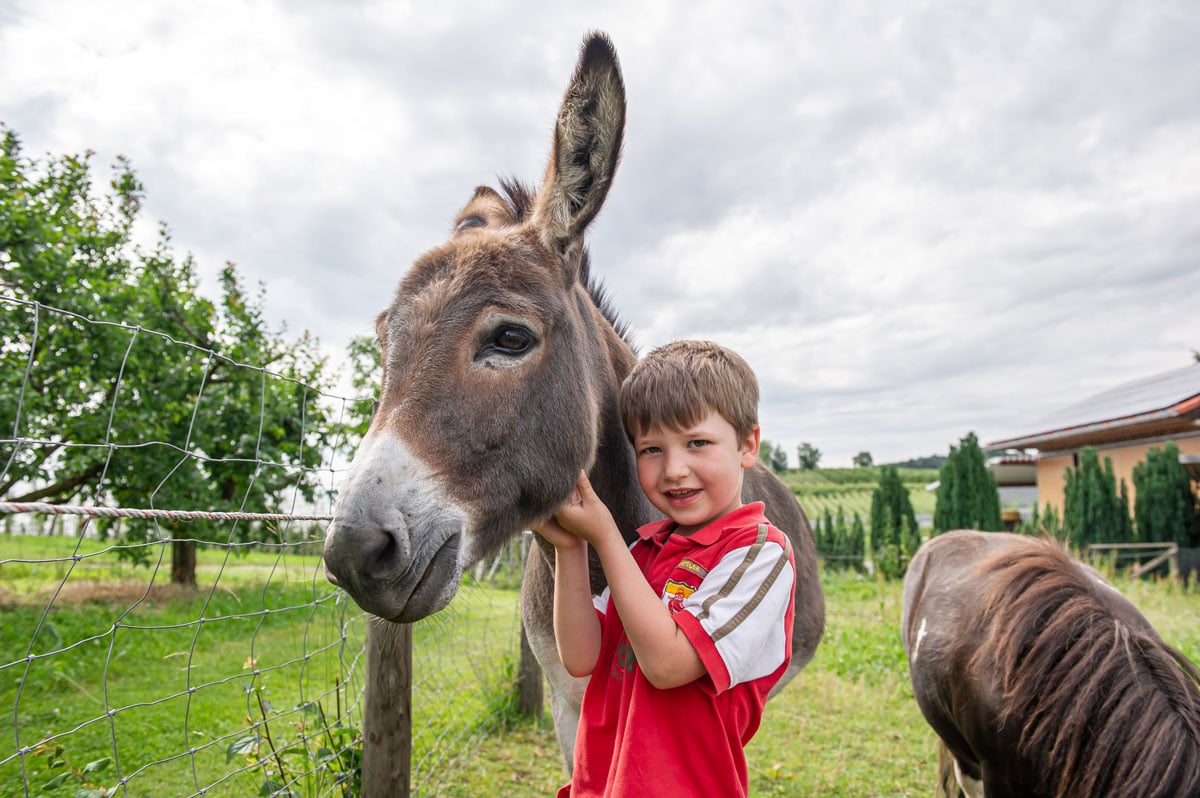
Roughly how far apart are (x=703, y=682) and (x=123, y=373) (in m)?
9.67

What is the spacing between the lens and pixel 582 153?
7.20 ft

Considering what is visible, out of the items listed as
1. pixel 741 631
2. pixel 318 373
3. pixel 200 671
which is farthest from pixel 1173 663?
pixel 318 373

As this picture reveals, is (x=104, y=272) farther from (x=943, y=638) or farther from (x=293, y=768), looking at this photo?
(x=943, y=638)

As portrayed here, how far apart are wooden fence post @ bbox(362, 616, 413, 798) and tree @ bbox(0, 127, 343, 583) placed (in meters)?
3.63

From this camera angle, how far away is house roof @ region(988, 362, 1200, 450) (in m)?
18.7

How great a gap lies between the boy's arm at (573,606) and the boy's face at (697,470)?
0.95ft

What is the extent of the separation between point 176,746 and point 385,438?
467 cm

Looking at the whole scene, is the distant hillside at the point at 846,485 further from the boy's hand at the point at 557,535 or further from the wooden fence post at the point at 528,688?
the boy's hand at the point at 557,535

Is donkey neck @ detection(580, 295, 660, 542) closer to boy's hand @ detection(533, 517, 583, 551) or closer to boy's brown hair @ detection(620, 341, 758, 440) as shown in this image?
boy's brown hair @ detection(620, 341, 758, 440)

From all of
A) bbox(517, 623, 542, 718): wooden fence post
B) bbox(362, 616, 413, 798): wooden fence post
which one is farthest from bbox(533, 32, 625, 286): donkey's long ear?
bbox(517, 623, 542, 718): wooden fence post

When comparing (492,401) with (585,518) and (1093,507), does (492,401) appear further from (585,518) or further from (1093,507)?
(1093,507)

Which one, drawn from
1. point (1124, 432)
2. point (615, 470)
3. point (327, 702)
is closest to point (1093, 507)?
point (1124, 432)

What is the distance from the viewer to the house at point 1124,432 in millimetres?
18344

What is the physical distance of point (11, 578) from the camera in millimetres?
9469
